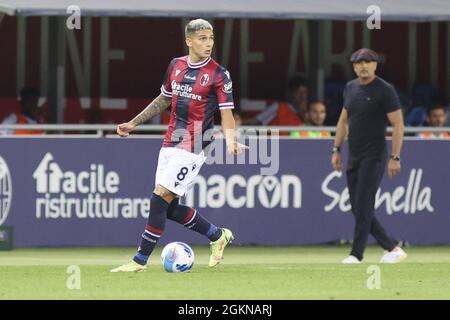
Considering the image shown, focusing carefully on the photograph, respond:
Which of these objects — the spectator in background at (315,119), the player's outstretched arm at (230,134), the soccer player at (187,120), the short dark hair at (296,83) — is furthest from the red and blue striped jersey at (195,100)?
the short dark hair at (296,83)

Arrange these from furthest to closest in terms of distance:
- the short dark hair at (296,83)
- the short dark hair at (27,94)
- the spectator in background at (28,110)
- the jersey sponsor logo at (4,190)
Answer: the short dark hair at (296,83) < the short dark hair at (27,94) < the spectator in background at (28,110) < the jersey sponsor logo at (4,190)

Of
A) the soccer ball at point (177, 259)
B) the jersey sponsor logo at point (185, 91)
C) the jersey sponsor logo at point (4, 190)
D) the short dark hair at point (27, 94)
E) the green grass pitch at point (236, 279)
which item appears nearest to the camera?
the green grass pitch at point (236, 279)

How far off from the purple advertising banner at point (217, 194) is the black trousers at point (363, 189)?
10.8 ft

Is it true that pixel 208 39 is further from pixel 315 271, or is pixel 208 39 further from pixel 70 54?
pixel 70 54

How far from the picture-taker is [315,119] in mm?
19547

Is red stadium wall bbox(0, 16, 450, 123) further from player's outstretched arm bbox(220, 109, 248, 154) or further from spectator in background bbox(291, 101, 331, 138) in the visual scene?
player's outstretched arm bbox(220, 109, 248, 154)

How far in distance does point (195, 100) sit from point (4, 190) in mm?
4980

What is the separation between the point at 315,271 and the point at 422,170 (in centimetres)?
504

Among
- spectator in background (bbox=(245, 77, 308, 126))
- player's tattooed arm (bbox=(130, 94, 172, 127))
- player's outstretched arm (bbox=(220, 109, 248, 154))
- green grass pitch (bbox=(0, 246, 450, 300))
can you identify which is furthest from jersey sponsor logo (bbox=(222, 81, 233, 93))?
spectator in background (bbox=(245, 77, 308, 126))

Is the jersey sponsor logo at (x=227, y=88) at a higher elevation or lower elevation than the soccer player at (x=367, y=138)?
higher

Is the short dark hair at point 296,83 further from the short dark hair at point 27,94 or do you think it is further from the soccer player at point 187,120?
the soccer player at point 187,120

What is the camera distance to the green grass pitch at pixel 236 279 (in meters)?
11.7

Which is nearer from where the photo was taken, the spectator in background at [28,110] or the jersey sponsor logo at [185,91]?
the jersey sponsor logo at [185,91]
